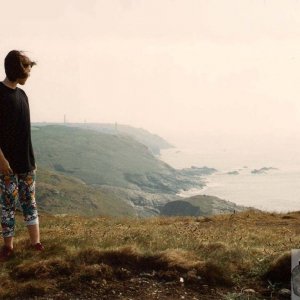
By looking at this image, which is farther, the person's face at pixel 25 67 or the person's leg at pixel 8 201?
the person's leg at pixel 8 201

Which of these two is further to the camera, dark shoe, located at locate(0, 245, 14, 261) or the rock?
dark shoe, located at locate(0, 245, 14, 261)

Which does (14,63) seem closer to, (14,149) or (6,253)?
(14,149)

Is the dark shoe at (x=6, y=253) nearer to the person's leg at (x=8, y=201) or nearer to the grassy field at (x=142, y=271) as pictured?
the person's leg at (x=8, y=201)

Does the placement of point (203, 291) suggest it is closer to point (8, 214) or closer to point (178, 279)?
point (178, 279)

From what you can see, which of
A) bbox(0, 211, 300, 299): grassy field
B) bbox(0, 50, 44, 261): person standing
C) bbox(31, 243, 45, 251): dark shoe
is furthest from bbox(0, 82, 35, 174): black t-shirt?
bbox(0, 211, 300, 299): grassy field

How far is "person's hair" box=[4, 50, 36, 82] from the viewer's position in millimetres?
7176

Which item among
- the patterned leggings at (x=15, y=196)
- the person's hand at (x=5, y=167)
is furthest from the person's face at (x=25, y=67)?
the patterned leggings at (x=15, y=196)

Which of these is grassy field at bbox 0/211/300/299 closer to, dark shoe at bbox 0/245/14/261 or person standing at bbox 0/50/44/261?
dark shoe at bbox 0/245/14/261

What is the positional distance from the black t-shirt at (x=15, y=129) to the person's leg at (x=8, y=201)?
0.22m

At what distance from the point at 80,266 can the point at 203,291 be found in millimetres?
2077

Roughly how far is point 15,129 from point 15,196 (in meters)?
1.22

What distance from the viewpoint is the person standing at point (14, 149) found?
23.6 ft

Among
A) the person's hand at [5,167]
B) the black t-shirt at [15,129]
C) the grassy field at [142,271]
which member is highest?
the black t-shirt at [15,129]

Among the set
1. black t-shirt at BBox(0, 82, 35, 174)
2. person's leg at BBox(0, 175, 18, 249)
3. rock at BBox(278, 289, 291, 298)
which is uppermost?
black t-shirt at BBox(0, 82, 35, 174)
